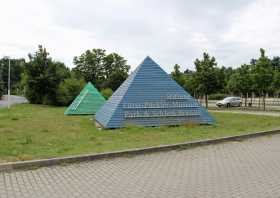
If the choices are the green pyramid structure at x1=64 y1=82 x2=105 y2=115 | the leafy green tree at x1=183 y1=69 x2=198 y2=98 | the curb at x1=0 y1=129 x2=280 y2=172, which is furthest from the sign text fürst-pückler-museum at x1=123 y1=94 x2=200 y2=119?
the leafy green tree at x1=183 y1=69 x2=198 y2=98

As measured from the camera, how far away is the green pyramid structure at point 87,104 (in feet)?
88.5

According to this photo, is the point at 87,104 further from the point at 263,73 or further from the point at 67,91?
the point at 263,73

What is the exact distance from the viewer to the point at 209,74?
3694 cm

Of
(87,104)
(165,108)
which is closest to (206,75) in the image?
A: (87,104)

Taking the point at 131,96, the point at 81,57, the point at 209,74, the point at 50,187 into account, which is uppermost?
the point at 81,57

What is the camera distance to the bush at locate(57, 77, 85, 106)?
1723 inches

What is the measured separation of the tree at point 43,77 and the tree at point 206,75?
703 inches

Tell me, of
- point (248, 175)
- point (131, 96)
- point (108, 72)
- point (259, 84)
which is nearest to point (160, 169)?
point (248, 175)

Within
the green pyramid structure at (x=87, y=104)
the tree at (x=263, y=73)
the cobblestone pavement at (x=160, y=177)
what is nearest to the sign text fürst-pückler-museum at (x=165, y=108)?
the cobblestone pavement at (x=160, y=177)

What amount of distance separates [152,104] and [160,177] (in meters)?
10.2

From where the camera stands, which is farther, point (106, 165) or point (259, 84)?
point (259, 84)

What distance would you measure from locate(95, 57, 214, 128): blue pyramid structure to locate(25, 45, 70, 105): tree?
26.8 meters

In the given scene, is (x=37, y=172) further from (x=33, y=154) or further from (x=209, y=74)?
(x=209, y=74)

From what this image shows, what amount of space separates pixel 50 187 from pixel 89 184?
705 mm
